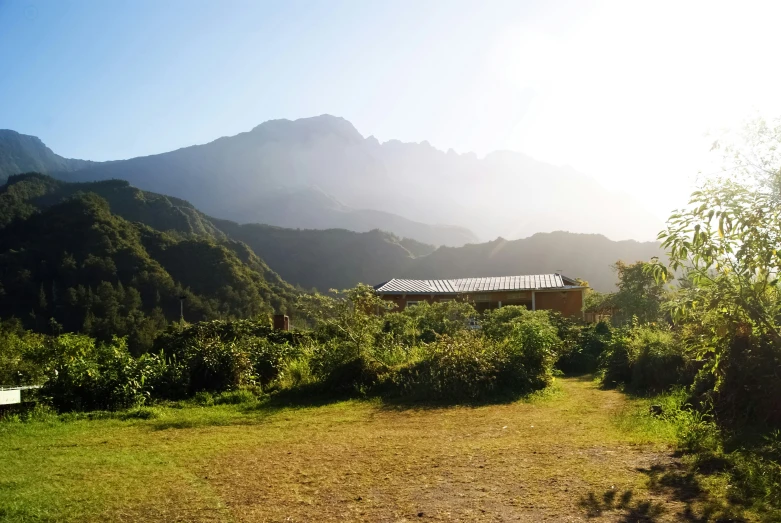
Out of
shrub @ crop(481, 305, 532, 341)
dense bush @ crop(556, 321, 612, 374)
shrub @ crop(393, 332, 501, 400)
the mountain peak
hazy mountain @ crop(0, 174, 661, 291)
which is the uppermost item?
the mountain peak

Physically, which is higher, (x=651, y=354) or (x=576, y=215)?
(x=576, y=215)

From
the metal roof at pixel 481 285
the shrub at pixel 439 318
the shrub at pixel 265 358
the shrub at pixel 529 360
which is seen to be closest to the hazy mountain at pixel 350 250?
the metal roof at pixel 481 285

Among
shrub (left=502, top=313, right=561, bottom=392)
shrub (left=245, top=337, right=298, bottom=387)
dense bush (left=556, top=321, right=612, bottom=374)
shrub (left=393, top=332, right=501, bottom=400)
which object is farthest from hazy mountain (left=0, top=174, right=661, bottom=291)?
shrub (left=502, top=313, right=561, bottom=392)

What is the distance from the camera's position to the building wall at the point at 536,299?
3139cm

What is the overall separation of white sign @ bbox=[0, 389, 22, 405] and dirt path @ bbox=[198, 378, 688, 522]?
14.3 feet

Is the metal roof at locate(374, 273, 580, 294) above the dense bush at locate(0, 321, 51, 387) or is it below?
above

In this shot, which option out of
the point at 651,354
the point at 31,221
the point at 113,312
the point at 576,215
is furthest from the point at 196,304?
the point at 576,215

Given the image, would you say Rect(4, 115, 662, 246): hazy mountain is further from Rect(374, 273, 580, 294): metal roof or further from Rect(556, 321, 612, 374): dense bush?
Rect(556, 321, 612, 374): dense bush

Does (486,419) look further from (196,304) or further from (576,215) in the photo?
(576,215)

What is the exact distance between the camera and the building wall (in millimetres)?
31391

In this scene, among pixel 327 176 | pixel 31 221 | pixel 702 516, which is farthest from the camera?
pixel 327 176

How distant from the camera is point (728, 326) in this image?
5.45 metres

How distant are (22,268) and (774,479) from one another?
43013 millimetres

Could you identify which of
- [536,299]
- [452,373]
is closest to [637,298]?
[536,299]
